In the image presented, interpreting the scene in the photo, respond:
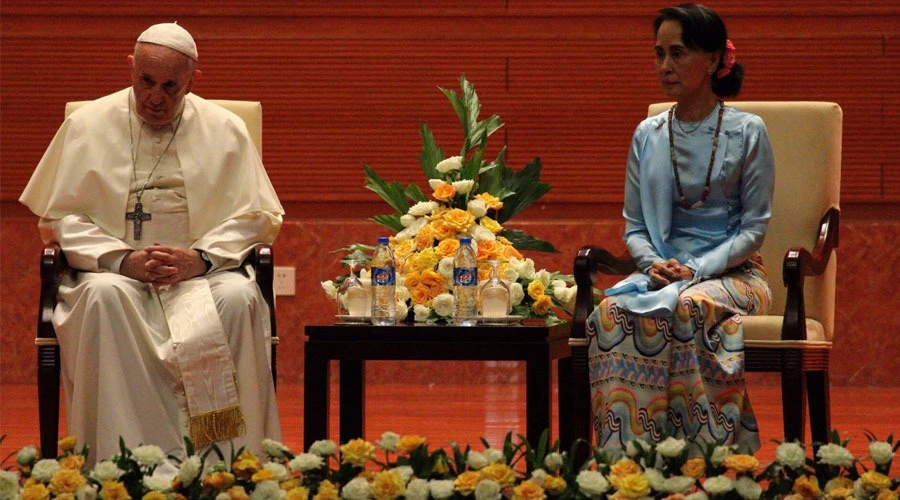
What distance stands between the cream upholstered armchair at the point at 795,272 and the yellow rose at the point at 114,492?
1.67 meters

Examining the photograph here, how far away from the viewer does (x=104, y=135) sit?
469 centimetres

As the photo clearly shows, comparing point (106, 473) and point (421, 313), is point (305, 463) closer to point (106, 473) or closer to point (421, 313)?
point (106, 473)

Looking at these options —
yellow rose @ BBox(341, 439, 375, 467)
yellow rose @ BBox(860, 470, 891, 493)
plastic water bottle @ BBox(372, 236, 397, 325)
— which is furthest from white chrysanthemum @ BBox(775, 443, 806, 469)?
plastic water bottle @ BBox(372, 236, 397, 325)

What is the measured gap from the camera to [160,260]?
4.35 meters

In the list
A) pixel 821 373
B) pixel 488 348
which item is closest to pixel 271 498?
pixel 488 348

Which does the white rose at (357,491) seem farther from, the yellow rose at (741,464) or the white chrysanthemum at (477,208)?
the white chrysanthemum at (477,208)

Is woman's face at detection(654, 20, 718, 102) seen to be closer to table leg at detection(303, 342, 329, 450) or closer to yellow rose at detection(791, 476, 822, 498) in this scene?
table leg at detection(303, 342, 329, 450)

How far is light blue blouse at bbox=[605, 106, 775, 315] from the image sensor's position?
441 centimetres

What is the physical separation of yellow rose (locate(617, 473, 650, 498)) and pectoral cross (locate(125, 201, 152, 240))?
2246mm

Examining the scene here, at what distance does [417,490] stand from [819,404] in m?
1.84

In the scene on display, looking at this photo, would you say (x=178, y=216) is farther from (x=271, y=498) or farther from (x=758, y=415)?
(x=758, y=415)

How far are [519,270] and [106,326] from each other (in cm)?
127

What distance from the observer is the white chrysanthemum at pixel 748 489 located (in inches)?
113

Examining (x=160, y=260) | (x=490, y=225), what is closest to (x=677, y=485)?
(x=490, y=225)
